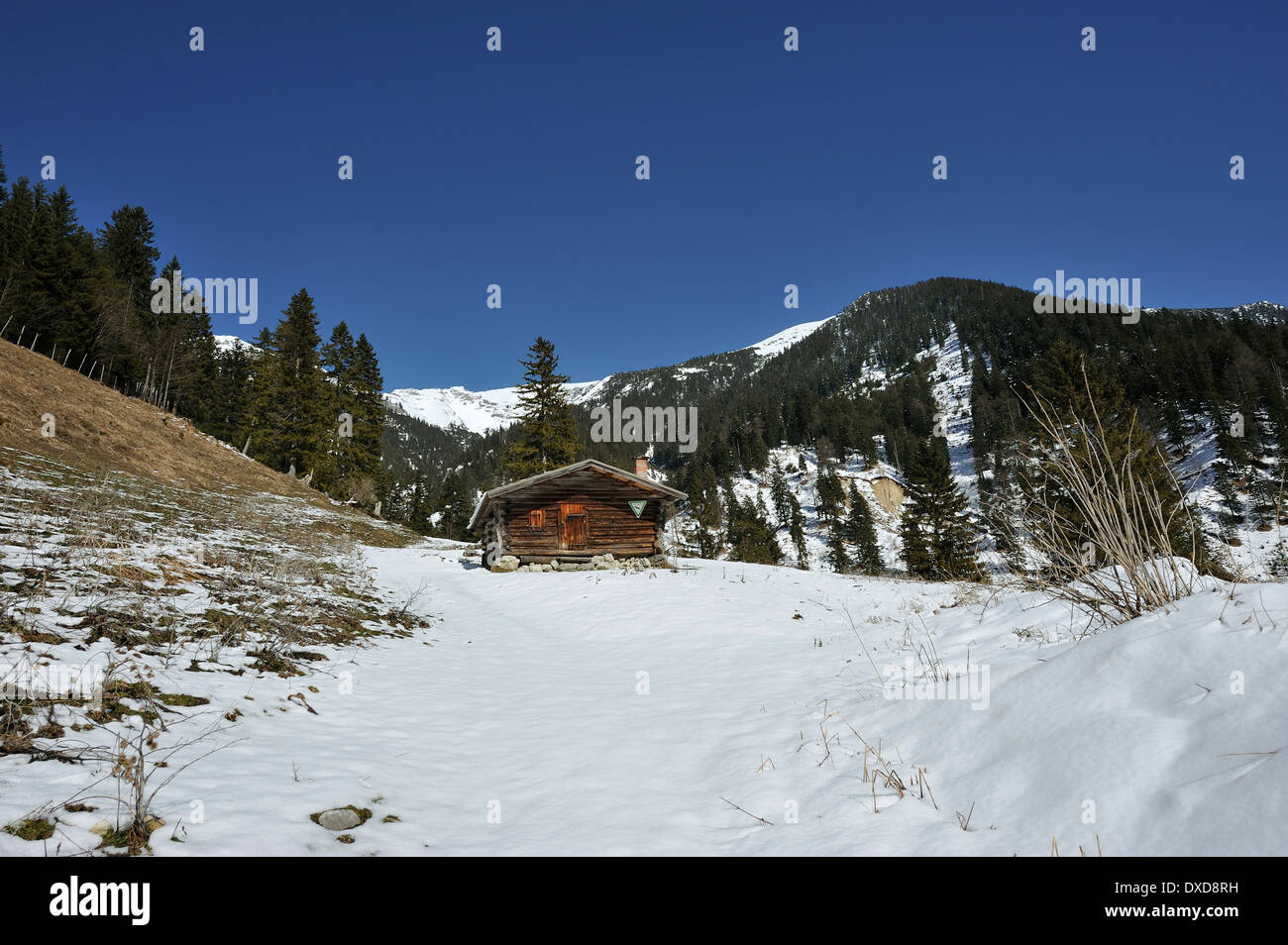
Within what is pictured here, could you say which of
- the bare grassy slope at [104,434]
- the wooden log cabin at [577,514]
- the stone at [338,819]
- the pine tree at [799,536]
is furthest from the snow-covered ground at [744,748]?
the pine tree at [799,536]

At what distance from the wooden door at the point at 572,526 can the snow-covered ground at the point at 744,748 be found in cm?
1577

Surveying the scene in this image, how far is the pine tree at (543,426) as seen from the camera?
35250mm

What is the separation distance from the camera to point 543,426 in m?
35.5

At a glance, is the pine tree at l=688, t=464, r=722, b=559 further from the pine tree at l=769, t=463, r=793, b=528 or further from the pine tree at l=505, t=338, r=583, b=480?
the pine tree at l=505, t=338, r=583, b=480

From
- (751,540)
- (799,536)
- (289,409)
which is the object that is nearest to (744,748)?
(289,409)

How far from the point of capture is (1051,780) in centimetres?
291

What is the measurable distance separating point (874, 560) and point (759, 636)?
63.5 meters

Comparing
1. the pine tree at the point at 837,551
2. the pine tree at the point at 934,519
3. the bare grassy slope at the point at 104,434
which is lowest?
the pine tree at the point at 837,551

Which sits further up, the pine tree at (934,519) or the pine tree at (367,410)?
the pine tree at (367,410)

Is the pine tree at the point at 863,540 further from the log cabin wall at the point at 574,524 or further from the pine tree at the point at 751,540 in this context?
the log cabin wall at the point at 574,524

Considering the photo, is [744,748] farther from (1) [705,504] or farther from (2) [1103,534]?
(1) [705,504]

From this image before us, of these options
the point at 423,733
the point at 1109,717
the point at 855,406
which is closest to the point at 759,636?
the point at 423,733

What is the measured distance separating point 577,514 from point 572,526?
1.79 feet
